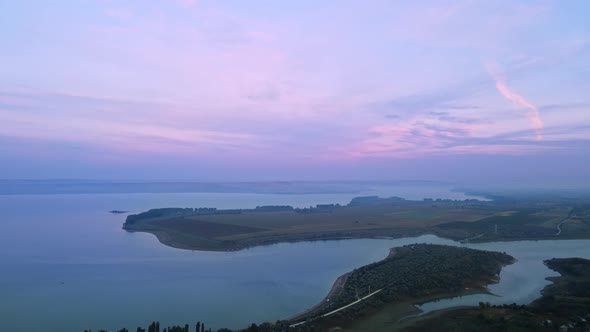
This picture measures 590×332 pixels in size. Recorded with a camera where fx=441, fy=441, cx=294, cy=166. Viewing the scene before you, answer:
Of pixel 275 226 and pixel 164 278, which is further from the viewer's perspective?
pixel 275 226

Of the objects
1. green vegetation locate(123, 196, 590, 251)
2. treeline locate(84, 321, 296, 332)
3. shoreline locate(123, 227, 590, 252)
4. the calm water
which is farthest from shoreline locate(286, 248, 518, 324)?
green vegetation locate(123, 196, 590, 251)

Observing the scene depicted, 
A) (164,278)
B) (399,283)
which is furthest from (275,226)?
(399,283)

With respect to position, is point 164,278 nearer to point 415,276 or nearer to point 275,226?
point 415,276

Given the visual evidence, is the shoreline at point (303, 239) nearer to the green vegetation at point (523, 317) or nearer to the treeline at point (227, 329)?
the treeline at point (227, 329)

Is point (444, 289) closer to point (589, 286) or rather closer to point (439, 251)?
point (589, 286)

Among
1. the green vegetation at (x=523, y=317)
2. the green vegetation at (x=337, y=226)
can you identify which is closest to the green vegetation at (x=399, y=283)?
the green vegetation at (x=523, y=317)

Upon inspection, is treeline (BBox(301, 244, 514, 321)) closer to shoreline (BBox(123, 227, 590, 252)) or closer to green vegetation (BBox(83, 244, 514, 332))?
green vegetation (BBox(83, 244, 514, 332))

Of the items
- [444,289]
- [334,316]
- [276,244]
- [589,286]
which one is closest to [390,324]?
[334,316]
